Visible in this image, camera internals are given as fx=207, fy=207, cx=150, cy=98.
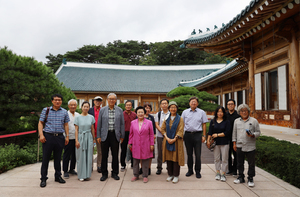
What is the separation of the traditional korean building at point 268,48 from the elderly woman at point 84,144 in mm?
5188

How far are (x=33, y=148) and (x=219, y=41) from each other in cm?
778

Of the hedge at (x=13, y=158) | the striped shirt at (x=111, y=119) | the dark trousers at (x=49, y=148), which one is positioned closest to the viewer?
the dark trousers at (x=49, y=148)

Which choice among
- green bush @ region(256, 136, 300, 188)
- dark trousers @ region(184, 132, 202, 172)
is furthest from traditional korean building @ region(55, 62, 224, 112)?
green bush @ region(256, 136, 300, 188)


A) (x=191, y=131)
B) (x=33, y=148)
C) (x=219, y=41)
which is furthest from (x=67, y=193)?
(x=219, y=41)

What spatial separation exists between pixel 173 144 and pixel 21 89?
4.59 meters

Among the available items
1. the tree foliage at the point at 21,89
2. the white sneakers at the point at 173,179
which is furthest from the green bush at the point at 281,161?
the tree foliage at the point at 21,89

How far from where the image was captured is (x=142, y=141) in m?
4.04

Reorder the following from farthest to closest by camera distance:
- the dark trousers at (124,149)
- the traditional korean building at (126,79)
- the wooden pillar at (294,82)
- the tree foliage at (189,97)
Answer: the traditional korean building at (126,79) < the tree foliage at (189,97) < the wooden pillar at (294,82) < the dark trousers at (124,149)

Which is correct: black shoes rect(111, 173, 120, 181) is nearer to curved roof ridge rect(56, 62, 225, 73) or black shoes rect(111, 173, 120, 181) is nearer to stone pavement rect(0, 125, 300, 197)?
stone pavement rect(0, 125, 300, 197)

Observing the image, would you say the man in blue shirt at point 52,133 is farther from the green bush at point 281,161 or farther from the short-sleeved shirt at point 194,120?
the green bush at point 281,161

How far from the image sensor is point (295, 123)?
6418 millimetres

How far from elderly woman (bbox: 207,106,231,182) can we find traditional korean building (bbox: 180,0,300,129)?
3328 mm

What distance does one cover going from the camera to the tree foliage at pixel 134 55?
40.3 metres

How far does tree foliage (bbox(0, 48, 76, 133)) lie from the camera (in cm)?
571
